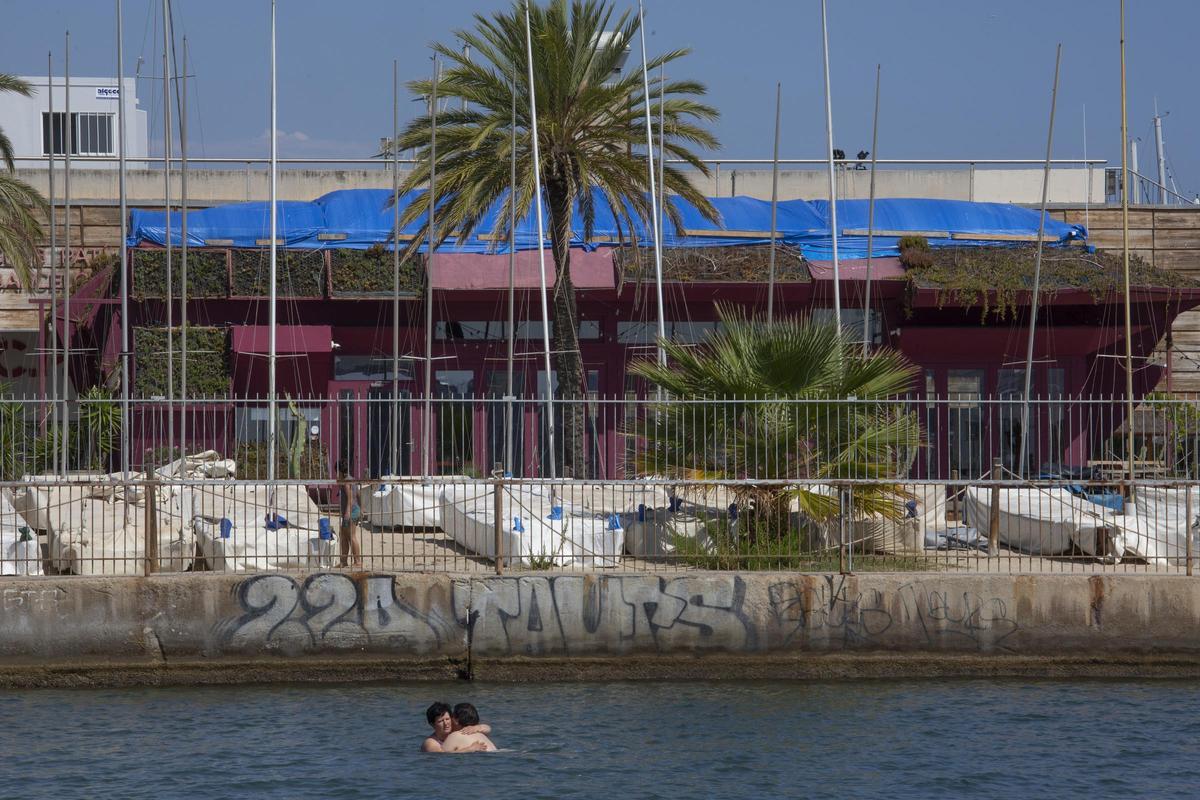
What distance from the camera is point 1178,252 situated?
34062 millimetres

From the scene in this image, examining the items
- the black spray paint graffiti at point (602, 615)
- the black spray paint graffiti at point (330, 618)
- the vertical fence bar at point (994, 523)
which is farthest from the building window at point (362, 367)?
the vertical fence bar at point (994, 523)

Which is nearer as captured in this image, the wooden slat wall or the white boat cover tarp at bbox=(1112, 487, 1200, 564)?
the white boat cover tarp at bbox=(1112, 487, 1200, 564)

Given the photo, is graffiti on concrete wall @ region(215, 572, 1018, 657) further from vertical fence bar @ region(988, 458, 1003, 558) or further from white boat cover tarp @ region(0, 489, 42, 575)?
white boat cover tarp @ region(0, 489, 42, 575)

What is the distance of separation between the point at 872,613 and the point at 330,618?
5571 mm

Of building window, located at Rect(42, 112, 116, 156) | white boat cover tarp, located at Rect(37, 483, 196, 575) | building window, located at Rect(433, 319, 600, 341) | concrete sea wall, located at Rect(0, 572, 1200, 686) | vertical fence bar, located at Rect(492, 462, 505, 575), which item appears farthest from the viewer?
building window, located at Rect(42, 112, 116, 156)

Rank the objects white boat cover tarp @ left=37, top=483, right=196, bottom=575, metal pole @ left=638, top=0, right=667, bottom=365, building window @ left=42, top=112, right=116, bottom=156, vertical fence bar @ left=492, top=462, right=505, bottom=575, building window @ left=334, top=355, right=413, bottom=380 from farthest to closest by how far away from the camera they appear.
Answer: building window @ left=42, top=112, right=116, bottom=156 < building window @ left=334, top=355, right=413, bottom=380 < metal pole @ left=638, top=0, right=667, bottom=365 < white boat cover tarp @ left=37, top=483, right=196, bottom=575 < vertical fence bar @ left=492, top=462, right=505, bottom=575

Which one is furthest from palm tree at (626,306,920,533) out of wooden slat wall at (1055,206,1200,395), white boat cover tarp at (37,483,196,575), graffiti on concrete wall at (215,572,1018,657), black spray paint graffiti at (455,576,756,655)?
wooden slat wall at (1055,206,1200,395)

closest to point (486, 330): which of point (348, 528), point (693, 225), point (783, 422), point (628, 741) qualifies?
point (693, 225)

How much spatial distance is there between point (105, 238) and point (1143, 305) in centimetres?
2142

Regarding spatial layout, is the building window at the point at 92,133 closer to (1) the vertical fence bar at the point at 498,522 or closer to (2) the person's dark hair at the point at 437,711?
(1) the vertical fence bar at the point at 498,522

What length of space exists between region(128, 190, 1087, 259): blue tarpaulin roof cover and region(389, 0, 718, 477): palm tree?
8.52ft

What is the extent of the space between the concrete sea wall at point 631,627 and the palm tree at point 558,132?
10512 mm

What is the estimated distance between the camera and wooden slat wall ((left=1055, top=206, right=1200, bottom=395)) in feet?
111

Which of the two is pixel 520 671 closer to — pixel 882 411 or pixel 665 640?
pixel 665 640
